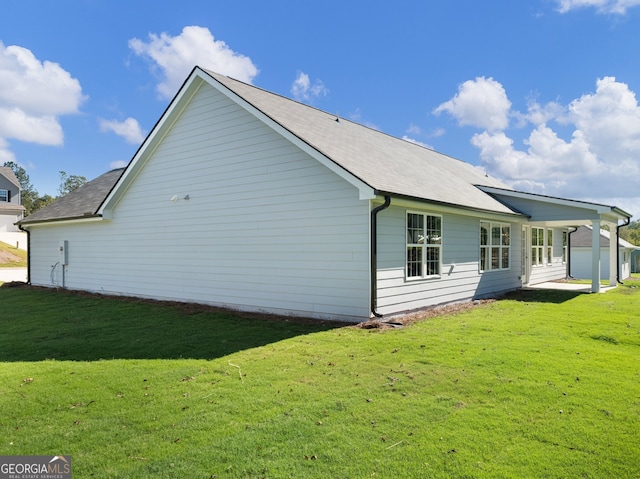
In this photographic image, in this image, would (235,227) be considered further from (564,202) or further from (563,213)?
(563,213)

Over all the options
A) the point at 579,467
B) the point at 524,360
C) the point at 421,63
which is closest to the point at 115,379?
the point at 579,467

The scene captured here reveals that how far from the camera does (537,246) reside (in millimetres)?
17359

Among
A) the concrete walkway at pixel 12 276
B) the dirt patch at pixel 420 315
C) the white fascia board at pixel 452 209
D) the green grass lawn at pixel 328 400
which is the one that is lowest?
the concrete walkway at pixel 12 276

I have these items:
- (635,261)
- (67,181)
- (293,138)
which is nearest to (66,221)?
(293,138)

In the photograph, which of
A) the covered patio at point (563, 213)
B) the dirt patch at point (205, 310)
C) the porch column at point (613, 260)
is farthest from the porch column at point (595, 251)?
the dirt patch at point (205, 310)

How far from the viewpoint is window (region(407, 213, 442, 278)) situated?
9781 mm

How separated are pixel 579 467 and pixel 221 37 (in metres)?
14.8

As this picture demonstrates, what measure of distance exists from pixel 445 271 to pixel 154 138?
378 inches

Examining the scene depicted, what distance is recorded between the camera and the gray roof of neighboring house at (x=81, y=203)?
1586 centimetres

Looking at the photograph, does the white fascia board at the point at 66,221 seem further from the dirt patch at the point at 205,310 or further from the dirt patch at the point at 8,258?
the dirt patch at the point at 8,258

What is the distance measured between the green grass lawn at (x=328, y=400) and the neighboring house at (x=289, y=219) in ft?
5.34

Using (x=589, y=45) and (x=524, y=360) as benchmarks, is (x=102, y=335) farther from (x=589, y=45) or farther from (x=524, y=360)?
(x=589, y=45)

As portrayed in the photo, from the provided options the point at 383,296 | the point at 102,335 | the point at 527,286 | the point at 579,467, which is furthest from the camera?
the point at 527,286

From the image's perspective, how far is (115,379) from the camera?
5.27m
